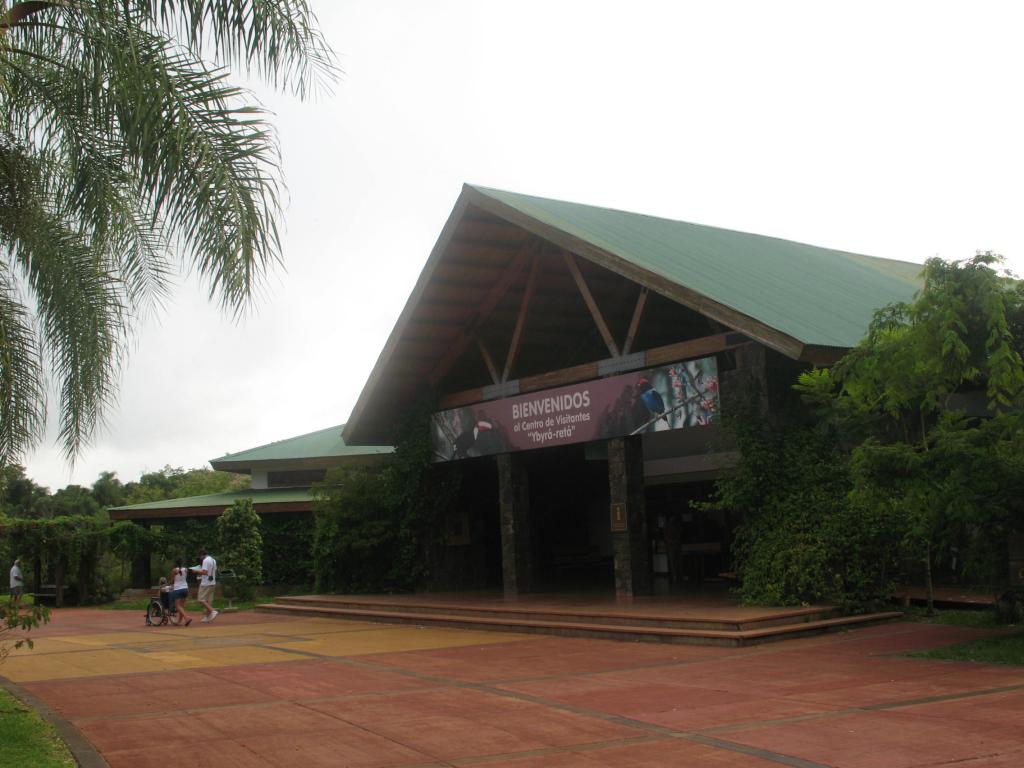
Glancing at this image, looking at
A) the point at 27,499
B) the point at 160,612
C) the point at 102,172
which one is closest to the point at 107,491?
the point at 27,499

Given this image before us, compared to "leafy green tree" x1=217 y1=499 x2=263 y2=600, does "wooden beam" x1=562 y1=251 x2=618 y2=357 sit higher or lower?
higher

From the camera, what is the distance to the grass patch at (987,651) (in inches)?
383

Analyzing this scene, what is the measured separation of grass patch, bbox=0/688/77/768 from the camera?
21.2 feet

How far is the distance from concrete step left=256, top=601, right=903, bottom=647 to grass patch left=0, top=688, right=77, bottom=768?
6.91m

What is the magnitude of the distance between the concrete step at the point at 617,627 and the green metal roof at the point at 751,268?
3399 mm

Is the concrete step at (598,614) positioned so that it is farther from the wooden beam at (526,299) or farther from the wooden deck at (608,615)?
the wooden beam at (526,299)

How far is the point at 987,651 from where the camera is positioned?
33.2 feet

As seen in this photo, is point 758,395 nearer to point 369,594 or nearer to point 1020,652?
point 1020,652

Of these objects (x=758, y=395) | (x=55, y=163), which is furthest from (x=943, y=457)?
(x=55, y=163)

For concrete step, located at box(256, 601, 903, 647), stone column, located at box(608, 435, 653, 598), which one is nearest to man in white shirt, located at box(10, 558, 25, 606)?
concrete step, located at box(256, 601, 903, 647)

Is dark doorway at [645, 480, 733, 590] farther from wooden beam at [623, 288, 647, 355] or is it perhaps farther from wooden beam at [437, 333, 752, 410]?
wooden beam at [623, 288, 647, 355]

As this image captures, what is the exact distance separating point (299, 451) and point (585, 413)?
46.2 ft

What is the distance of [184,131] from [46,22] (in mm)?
1627

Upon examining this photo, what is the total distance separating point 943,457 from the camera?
993 centimetres
